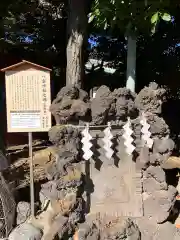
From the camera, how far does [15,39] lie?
6652mm

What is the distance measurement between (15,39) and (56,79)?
1.16 m

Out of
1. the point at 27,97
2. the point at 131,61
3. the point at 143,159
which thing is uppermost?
the point at 131,61

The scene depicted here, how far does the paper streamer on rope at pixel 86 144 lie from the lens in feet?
11.7

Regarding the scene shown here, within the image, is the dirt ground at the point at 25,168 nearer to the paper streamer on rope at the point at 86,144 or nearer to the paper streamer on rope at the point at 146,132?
the paper streamer on rope at the point at 86,144

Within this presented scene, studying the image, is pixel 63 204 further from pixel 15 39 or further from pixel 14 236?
pixel 15 39

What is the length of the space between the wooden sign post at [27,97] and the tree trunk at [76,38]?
4.82ft

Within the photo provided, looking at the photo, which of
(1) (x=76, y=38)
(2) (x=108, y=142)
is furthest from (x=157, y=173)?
(1) (x=76, y=38)

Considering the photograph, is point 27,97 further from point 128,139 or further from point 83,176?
point 128,139

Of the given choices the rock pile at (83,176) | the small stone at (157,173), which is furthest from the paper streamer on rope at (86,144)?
the small stone at (157,173)

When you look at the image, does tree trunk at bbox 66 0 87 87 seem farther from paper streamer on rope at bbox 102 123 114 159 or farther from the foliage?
paper streamer on rope at bbox 102 123 114 159

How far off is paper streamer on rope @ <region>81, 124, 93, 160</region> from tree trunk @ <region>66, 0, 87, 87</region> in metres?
A: 1.56

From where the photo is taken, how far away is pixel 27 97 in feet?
11.8

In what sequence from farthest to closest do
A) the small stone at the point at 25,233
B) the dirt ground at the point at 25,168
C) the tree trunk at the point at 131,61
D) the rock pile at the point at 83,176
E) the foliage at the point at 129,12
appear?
the tree trunk at the point at 131,61 < the dirt ground at the point at 25,168 < the foliage at the point at 129,12 < the rock pile at the point at 83,176 < the small stone at the point at 25,233

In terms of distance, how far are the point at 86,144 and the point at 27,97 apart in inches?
32.8
